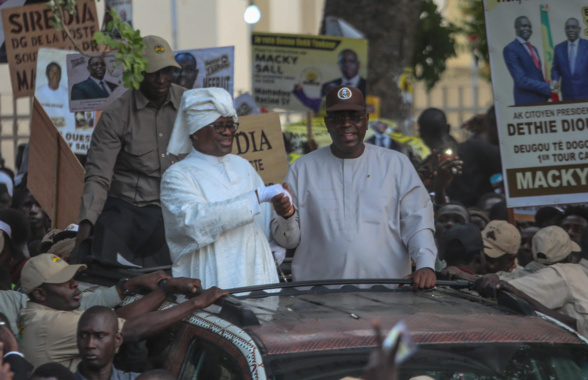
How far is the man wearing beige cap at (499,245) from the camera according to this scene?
674 centimetres

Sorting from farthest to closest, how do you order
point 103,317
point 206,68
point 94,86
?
point 206,68
point 94,86
point 103,317

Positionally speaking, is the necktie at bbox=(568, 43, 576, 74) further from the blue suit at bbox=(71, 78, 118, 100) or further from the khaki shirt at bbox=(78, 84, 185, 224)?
the blue suit at bbox=(71, 78, 118, 100)

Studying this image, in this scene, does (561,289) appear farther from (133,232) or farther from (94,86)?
(94,86)

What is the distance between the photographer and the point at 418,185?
551cm

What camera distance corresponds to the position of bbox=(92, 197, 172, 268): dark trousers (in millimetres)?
6207

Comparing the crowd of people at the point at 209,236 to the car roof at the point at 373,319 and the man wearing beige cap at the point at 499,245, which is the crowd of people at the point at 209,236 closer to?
the man wearing beige cap at the point at 499,245

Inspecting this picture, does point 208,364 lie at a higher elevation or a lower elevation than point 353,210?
lower

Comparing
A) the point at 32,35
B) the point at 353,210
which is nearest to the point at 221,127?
the point at 353,210

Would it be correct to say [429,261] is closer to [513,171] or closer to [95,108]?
[513,171]

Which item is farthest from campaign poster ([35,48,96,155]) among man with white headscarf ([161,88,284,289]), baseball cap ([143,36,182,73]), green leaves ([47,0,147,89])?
man with white headscarf ([161,88,284,289])

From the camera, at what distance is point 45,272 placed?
505 cm

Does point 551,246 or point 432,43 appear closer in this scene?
point 551,246

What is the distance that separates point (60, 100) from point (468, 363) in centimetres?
700

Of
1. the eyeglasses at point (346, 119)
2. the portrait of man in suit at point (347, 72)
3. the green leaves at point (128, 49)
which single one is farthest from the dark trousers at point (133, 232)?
the portrait of man in suit at point (347, 72)
